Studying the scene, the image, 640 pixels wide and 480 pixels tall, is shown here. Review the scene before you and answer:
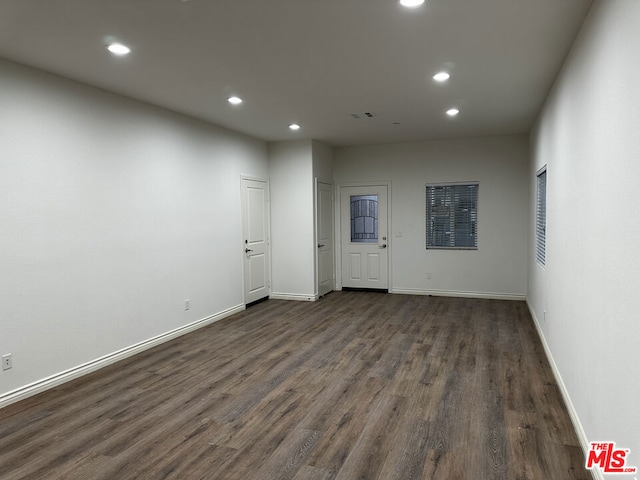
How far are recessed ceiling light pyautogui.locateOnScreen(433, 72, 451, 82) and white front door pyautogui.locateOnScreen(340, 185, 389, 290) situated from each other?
380 cm

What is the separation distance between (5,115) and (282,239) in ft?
14.7

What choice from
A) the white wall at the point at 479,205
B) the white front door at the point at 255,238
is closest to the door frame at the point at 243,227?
the white front door at the point at 255,238

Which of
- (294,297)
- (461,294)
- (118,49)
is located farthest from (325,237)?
(118,49)

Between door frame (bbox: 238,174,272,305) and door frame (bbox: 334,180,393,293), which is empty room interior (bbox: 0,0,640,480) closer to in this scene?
door frame (bbox: 238,174,272,305)

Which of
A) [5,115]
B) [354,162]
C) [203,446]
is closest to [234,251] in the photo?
[354,162]

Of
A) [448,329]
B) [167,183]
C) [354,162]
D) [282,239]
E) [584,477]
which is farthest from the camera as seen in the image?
[354,162]

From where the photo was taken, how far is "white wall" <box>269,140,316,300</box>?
Answer: 7.12 meters

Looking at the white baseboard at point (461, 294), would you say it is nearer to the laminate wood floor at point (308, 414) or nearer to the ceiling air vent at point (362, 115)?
the laminate wood floor at point (308, 414)

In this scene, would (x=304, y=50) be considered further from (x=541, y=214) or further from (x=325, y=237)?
(x=325, y=237)

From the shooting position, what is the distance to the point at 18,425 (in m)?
2.99

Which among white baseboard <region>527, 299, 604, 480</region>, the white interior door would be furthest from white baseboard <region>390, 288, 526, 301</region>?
white baseboard <region>527, 299, 604, 480</region>

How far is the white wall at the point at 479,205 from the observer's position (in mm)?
6961

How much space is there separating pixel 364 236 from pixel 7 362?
5.76 m

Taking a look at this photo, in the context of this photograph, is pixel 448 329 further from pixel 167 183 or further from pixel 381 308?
pixel 167 183
